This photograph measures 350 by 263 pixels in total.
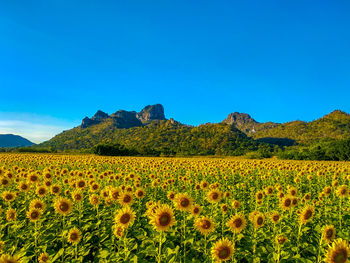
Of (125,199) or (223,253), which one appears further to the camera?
(125,199)

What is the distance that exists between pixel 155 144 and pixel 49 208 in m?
117

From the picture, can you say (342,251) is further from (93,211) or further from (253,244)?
(93,211)

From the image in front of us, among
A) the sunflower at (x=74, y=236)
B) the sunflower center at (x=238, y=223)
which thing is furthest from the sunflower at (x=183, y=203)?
the sunflower at (x=74, y=236)

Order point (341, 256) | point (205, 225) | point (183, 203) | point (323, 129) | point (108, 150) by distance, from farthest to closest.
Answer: point (323, 129), point (108, 150), point (183, 203), point (205, 225), point (341, 256)

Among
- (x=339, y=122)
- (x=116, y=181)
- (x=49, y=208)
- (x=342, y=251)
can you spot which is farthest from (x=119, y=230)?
(x=339, y=122)

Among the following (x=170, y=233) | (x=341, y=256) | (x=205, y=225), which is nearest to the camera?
(x=341, y=256)

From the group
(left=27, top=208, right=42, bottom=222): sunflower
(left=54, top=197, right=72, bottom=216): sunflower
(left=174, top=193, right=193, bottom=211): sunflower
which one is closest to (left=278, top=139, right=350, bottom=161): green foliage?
Answer: (left=174, top=193, right=193, bottom=211): sunflower

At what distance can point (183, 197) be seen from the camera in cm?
524

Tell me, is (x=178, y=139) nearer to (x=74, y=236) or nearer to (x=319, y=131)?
(x=319, y=131)

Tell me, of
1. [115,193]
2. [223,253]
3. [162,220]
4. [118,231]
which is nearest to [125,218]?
[118,231]

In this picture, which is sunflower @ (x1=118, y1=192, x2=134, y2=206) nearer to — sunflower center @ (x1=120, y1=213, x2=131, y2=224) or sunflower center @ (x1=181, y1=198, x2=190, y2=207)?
sunflower center @ (x1=120, y1=213, x2=131, y2=224)

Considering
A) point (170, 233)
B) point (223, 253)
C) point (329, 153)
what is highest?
point (329, 153)

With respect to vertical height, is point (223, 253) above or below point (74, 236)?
above

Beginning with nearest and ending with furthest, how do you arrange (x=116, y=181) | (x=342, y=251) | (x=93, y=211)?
(x=342, y=251) < (x=93, y=211) < (x=116, y=181)
